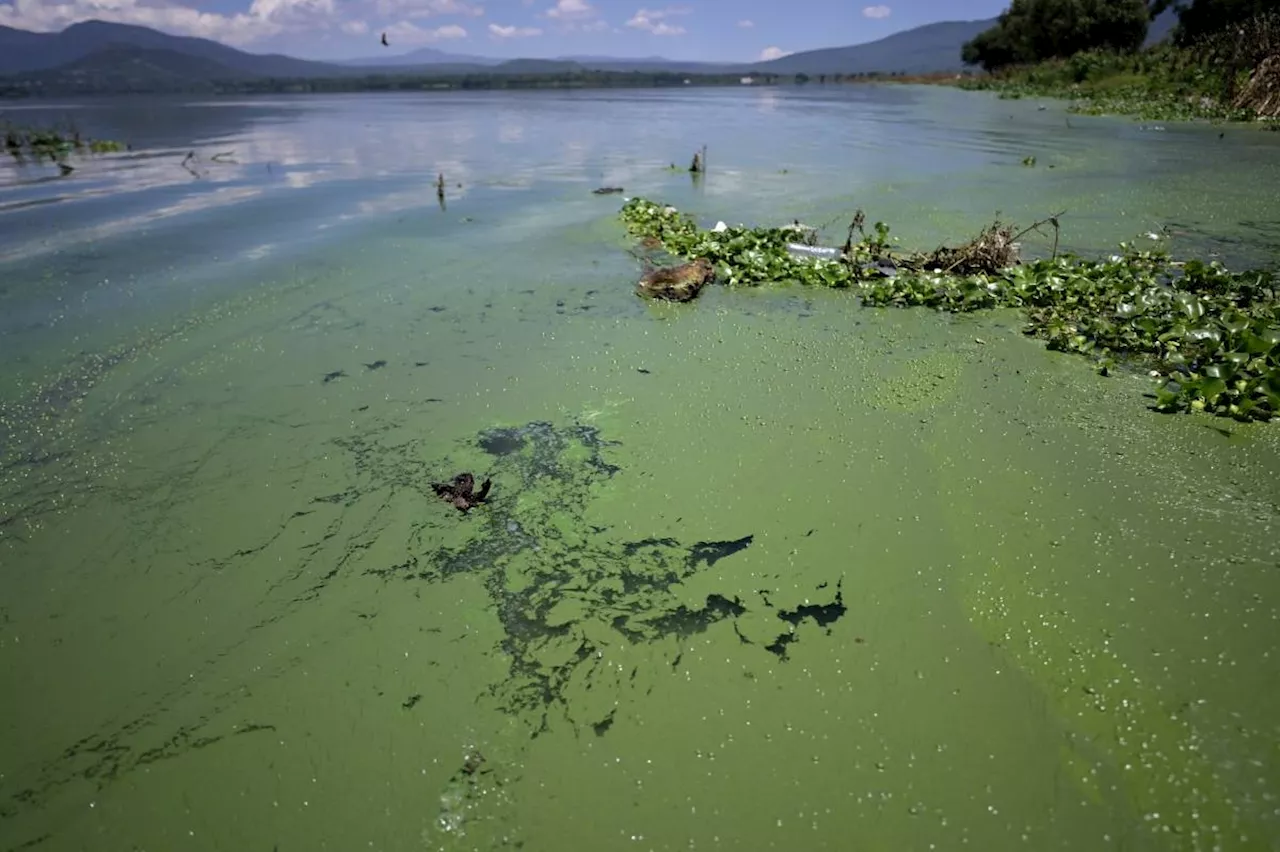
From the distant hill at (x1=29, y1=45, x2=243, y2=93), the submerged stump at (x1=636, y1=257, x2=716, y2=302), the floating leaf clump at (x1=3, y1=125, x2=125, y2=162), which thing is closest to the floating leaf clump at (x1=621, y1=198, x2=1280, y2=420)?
the submerged stump at (x1=636, y1=257, x2=716, y2=302)

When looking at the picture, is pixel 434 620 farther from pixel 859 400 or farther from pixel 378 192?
pixel 378 192

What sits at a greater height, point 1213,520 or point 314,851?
point 1213,520

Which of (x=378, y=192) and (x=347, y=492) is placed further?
(x=378, y=192)

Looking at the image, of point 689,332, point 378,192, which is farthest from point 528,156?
point 689,332

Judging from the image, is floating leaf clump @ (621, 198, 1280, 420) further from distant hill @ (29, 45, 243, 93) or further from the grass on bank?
→ distant hill @ (29, 45, 243, 93)

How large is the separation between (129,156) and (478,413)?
19387mm

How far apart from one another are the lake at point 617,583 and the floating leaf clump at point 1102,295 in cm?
25

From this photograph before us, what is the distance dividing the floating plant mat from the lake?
0.02 m

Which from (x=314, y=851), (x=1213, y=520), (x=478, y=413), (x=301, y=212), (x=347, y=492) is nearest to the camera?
(x=314, y=851)

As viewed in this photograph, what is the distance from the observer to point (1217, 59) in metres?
21.9

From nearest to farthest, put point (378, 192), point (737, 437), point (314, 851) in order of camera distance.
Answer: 1. point (314, 851)
2. point (737, 437)
3. point (378, 192)

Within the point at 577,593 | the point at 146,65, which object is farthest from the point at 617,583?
the point at 146,65

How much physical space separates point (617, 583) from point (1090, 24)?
159ft

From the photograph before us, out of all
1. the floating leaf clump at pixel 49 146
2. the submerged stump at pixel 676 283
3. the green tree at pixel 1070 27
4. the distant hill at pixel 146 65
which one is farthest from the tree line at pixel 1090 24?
the distant hill at pixel 146 65
